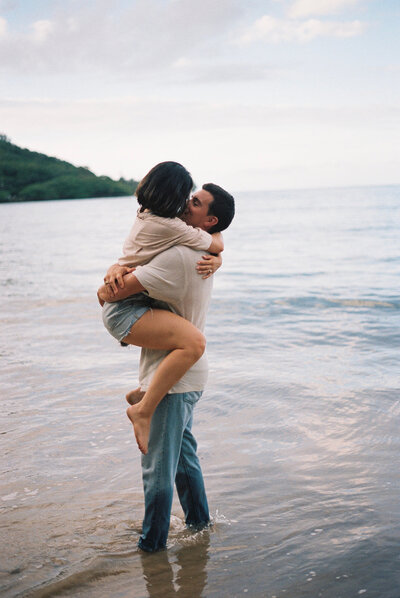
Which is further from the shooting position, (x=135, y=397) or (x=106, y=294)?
(x=135, y=397)

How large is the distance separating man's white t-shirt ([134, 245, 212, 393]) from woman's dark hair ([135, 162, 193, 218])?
0.21 m

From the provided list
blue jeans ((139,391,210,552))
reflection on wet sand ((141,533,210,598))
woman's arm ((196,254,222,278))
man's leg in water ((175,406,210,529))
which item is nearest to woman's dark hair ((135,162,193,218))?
woman's arm ((196,254,222,278))

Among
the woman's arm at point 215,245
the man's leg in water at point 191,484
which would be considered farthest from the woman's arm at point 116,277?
the man's leg in water at point 191,484

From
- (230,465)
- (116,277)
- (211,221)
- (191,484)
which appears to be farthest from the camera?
(230,465)

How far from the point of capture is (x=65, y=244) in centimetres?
3297

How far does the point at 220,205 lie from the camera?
3.28m

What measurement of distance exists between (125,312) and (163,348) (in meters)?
0.28

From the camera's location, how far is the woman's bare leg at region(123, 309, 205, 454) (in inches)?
120

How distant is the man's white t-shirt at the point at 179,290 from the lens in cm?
299

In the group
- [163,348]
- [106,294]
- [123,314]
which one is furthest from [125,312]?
[163,348]

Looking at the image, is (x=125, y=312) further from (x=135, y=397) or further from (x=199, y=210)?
(x=199, y=210)

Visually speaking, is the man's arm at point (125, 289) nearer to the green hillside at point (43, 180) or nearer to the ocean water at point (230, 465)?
the ocean water at point (230, 465)

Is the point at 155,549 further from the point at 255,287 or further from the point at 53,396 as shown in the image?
the point at 255,287

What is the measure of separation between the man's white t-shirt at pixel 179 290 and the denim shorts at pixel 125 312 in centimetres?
13
